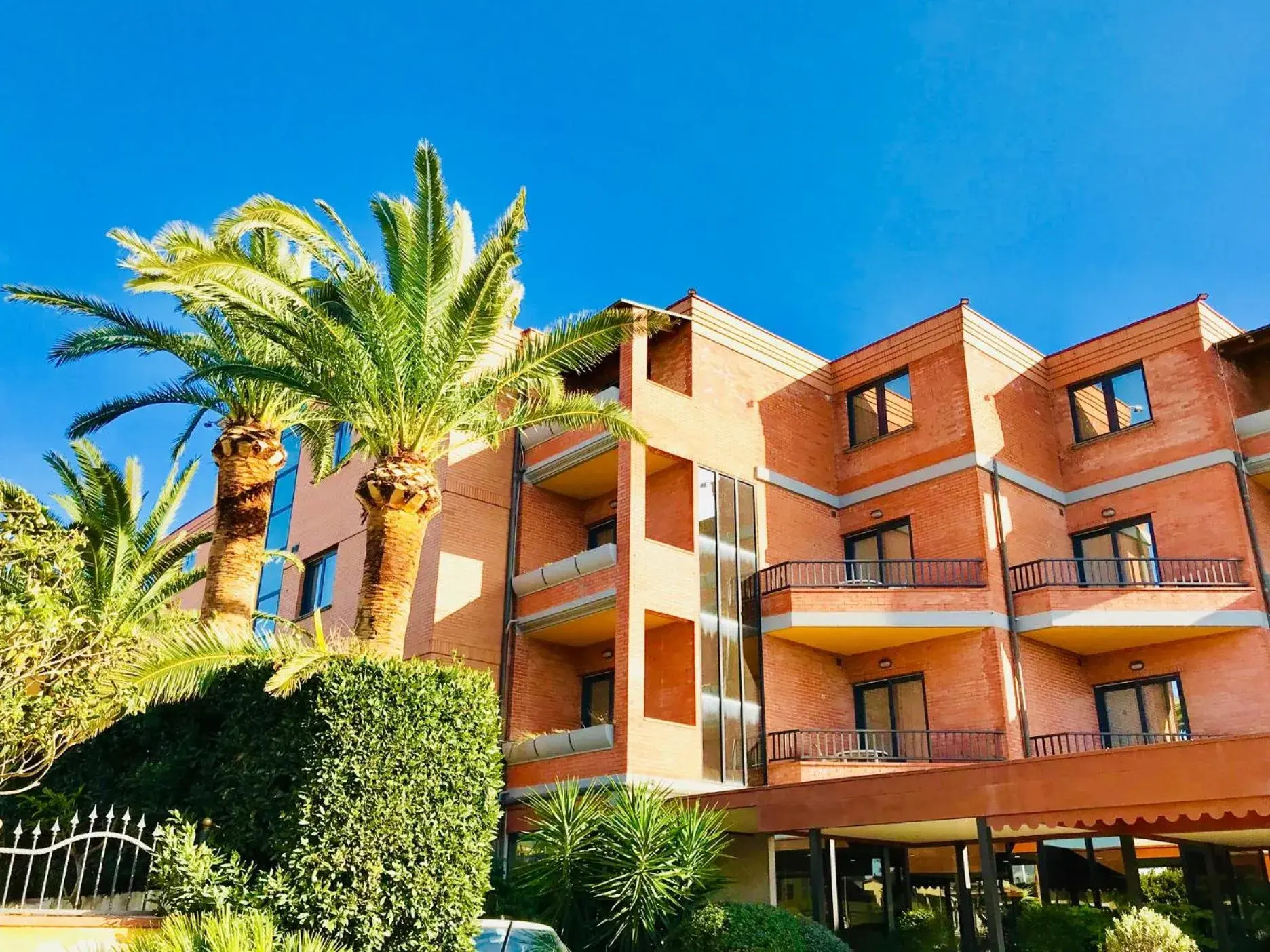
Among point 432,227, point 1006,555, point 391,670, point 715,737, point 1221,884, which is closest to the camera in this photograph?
point 391,670

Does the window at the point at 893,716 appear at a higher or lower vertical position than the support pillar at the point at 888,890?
higher

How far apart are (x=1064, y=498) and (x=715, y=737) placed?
400 inches

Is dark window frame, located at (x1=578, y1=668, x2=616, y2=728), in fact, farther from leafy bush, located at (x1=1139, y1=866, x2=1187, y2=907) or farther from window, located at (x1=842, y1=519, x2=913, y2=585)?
leafy bush, located at (x1=1139, y1=866, x2=1187, y2=907)

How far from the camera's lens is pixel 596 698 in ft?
75.0

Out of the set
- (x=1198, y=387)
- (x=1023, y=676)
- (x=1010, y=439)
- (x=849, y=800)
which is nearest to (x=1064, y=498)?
(x=1010, y=439)

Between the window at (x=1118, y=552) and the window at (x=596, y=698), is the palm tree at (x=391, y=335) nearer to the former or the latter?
the window at (x=596, y=698)

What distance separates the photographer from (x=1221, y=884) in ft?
58.2

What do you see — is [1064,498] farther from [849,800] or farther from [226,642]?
[226,642]

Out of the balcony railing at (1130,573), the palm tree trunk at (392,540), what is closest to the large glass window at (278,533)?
the palm tree trunk at (392,540)

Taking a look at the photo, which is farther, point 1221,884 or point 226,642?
point 1221,884

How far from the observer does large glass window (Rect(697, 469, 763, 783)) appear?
1988 cm

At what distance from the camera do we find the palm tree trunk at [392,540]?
13.5 meters

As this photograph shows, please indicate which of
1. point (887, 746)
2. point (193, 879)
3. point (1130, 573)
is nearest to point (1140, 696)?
point (1130, 573)

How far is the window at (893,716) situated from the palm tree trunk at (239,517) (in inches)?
458
